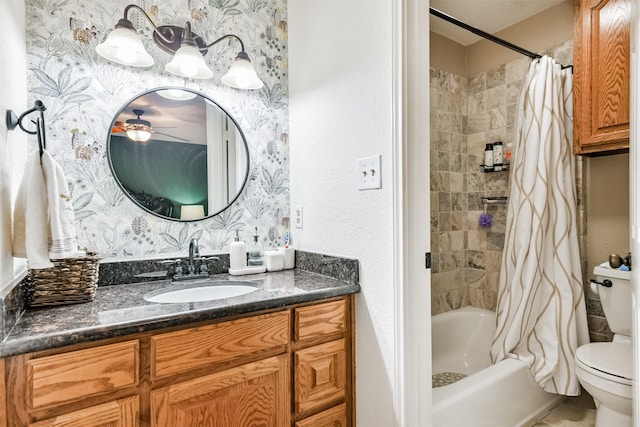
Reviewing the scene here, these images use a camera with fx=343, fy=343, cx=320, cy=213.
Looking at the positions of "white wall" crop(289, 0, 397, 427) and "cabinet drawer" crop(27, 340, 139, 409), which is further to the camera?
"white wall" crop(289, 0, 397, 427)

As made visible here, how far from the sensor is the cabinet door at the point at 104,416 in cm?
88

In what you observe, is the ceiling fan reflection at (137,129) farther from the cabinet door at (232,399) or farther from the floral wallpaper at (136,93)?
the cabinet door at (232,399)

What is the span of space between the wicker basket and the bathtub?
1415 millimetres

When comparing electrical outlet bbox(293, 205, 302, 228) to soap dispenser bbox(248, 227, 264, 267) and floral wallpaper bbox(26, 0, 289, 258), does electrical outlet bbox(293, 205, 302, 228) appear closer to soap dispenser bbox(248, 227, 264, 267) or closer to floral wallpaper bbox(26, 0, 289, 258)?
floral wallpaper bbox(26, 0, 289, 258)

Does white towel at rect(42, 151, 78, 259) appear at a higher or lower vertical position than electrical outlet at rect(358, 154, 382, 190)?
lower

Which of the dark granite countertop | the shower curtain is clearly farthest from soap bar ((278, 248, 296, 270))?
the shower curtain

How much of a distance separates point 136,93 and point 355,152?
101 cm

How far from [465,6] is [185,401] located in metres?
2.67

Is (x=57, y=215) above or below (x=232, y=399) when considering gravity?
above

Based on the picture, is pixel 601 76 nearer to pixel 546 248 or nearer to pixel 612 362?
pixel 546 248

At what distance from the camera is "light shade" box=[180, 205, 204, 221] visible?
163cm

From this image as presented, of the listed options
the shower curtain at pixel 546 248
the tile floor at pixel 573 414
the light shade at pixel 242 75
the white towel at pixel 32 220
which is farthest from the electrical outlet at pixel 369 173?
the tile floor at pixel 573 414

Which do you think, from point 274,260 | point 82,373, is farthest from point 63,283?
point 274,260

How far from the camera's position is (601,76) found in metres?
1.79
